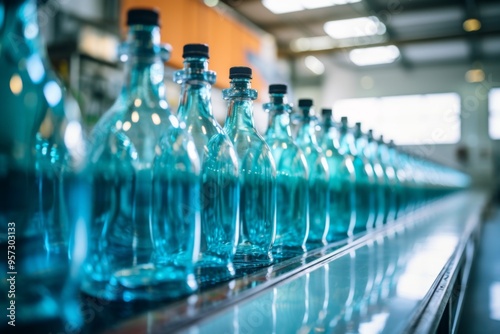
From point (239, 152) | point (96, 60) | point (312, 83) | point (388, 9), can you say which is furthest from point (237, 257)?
point (312, 83)

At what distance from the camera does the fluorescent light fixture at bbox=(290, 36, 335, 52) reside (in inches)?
271

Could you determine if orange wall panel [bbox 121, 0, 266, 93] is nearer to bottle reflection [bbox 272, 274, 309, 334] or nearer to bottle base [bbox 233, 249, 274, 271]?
bottle base [bbox 233, 249, 274, 271]

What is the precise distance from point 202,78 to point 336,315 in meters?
0.26

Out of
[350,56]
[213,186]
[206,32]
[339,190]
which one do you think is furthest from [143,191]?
[350,56]

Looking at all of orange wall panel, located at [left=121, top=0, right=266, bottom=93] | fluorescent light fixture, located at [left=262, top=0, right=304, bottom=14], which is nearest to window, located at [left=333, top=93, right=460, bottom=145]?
fluorescent light fixture, located at [left=262, top=0, right=304, bottom=14]

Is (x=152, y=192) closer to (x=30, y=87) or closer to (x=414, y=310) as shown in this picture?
(x=30, y=87)

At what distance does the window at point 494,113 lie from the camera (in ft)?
27.5

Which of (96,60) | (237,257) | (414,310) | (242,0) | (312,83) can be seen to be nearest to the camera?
(414,310)

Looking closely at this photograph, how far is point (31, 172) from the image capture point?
353mm

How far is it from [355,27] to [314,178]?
19.3 ft

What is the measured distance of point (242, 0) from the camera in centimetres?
545

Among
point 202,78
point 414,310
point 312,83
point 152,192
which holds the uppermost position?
point 312,83

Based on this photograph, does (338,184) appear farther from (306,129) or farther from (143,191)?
(143,191)

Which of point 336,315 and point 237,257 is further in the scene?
Answer: point 237,257
